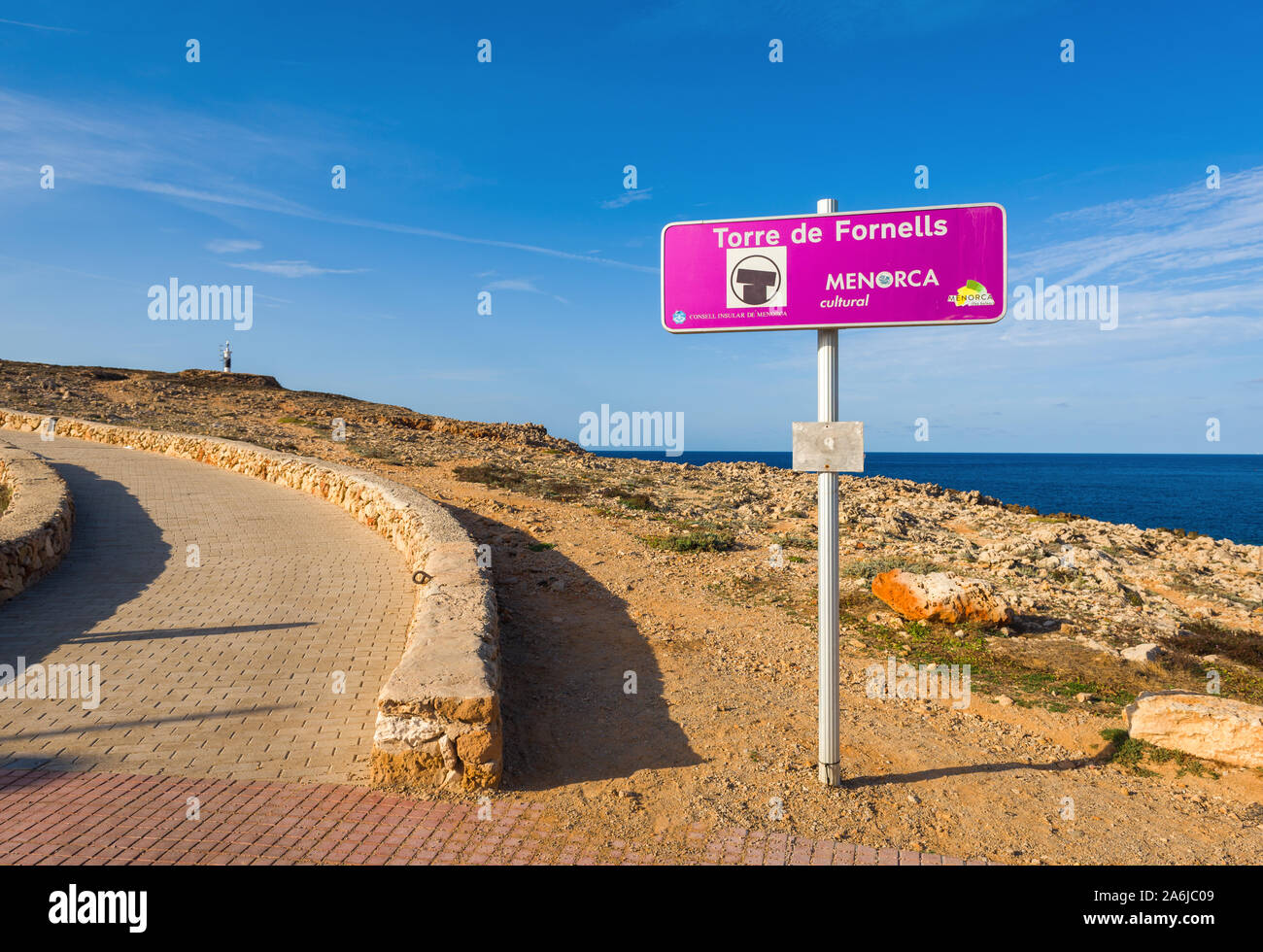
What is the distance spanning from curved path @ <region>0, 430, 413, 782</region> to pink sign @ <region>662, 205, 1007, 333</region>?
3697 mm

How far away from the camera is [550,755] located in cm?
499

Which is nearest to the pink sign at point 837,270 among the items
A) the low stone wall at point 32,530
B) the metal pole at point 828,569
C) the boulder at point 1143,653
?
the metal pole at point 828,569

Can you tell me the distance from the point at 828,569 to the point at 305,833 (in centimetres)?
324

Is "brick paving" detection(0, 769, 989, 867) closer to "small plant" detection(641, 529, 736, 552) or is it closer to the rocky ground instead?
the rocky ground

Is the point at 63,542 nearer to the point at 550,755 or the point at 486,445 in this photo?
the point at 550,755

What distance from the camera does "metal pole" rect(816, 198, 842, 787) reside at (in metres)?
4.34

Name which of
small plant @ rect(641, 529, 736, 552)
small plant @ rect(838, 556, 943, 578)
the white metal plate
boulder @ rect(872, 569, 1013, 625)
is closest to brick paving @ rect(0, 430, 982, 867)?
the white metal plate

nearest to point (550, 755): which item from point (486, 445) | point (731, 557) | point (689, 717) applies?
point (689, 717)

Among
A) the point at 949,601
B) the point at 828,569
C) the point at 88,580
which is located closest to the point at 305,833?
the point at 828,569

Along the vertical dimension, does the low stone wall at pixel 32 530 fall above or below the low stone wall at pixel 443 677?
above

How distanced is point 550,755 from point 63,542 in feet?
29.6

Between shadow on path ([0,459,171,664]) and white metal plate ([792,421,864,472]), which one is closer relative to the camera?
white metal plate ([792,421,864,472])

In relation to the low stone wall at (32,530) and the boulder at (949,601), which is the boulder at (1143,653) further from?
the low stone wall at (32,530)

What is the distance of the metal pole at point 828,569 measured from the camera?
14.3 ft
